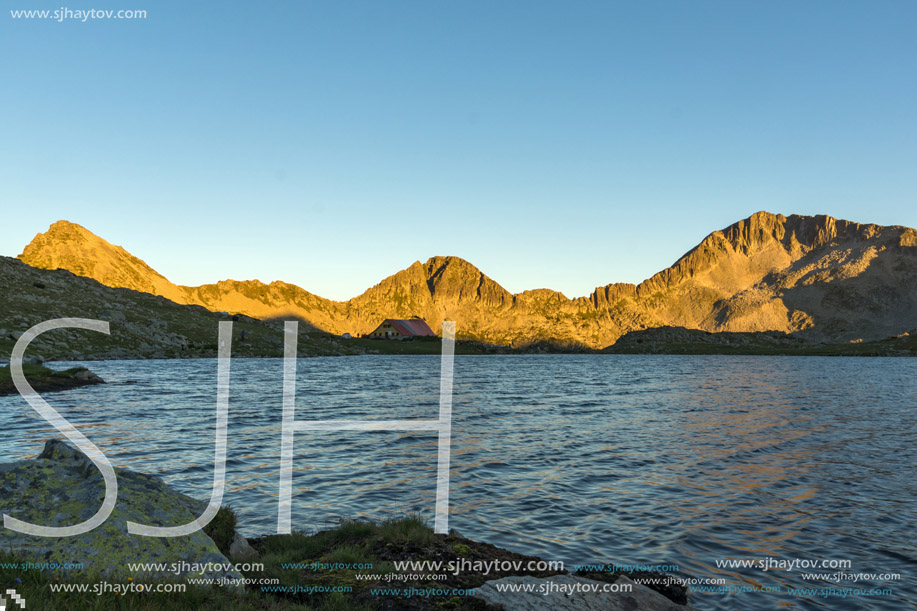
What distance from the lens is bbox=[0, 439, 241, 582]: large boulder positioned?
26.0ft

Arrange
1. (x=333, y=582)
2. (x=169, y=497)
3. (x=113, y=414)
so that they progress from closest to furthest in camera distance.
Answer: (x=333, y=582), (x=169, y=497), (x=113, y=414)

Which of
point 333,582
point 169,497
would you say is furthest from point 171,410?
point 333,582

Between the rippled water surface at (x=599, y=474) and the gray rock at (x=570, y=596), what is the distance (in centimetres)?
203

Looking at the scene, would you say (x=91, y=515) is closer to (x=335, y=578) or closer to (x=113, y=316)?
(x=335, y=578)

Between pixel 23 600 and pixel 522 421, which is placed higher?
pixel 23 600

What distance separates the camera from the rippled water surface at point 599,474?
13.8 meters

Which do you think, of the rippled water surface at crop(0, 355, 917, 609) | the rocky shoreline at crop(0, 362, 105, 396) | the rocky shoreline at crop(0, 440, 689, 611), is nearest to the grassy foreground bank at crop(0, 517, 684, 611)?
the rocky shoreline at crop(0, 440, 689, 611)

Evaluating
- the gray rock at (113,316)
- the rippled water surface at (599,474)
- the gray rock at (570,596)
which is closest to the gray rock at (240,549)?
the rippled water surface at (599,474)

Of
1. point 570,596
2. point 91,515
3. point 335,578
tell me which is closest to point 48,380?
point 91,515

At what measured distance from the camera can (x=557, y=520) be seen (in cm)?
1570

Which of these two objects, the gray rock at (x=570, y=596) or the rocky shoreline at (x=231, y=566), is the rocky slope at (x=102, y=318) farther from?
the gray rock at (x=570, y=596)

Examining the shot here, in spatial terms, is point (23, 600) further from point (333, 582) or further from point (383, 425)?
point (383, 425)

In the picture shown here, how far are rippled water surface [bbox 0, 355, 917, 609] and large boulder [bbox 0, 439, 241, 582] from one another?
4865 mm

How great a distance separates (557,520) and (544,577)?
5620 mm
